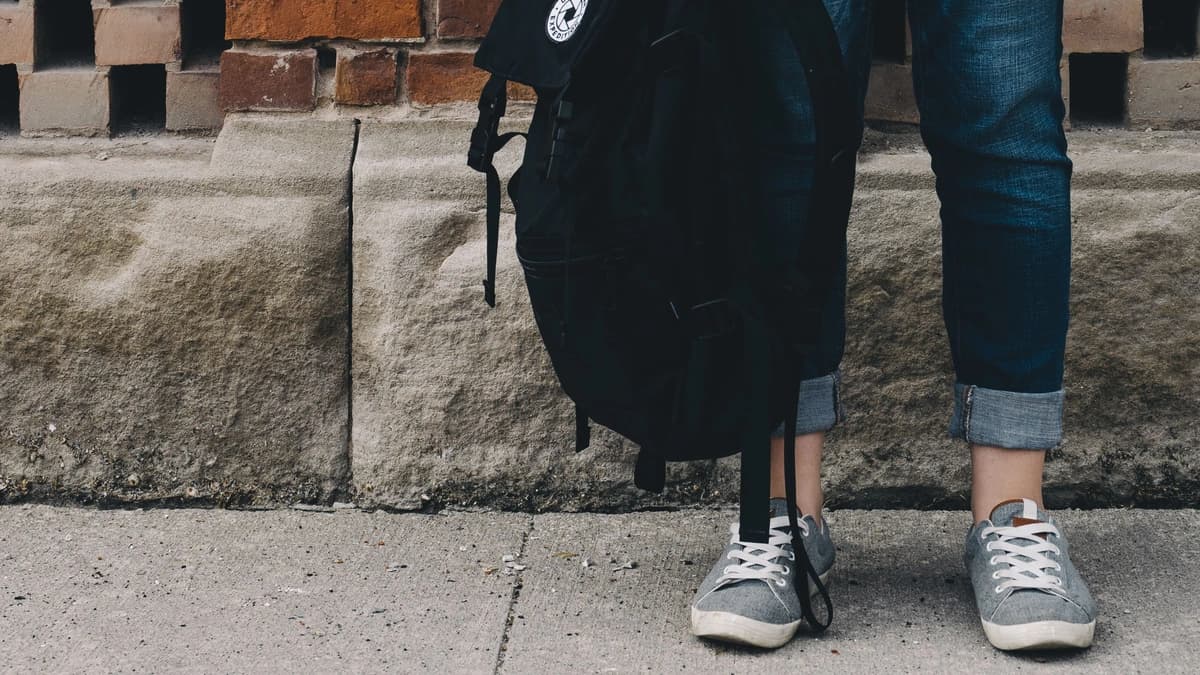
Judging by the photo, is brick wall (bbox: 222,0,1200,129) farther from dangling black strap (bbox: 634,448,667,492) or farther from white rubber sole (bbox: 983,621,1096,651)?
white rubber sole (bbox: 983,621,1096,651)

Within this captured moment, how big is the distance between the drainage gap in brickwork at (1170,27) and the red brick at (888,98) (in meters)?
0.36

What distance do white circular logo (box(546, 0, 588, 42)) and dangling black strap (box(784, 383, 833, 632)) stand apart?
436mm

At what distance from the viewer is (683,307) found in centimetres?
133

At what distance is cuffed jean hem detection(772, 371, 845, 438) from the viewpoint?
1543 mm

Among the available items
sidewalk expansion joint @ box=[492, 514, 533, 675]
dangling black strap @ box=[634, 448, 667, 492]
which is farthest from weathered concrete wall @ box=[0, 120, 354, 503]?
dangling black strap @ box=[634, 448, 667, 492]

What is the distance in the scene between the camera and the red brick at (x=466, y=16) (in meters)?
1.81

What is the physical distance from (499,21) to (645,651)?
707 mm

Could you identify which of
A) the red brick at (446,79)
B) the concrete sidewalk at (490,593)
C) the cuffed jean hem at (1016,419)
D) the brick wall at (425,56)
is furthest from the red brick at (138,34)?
the cuffed jean hem at (1016,419)

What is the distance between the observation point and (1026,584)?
1.42 meters

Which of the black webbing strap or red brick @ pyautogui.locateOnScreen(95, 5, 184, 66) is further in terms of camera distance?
red brick @ pyautogui.locateOnScreen(95, 5, 184, 66)

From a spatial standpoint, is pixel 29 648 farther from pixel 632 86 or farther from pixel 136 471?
pixel 632 86

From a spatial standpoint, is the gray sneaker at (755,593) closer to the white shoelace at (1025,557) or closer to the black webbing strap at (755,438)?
the black webbing strap at (755,438)

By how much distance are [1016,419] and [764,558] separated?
1.05ft

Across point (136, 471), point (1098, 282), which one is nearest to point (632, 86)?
point (1098, 282)
